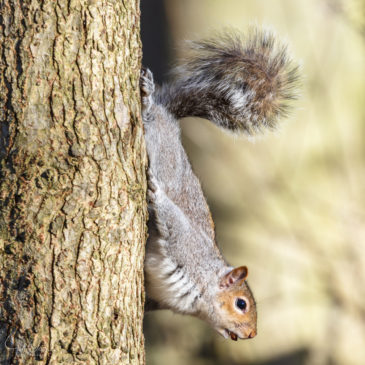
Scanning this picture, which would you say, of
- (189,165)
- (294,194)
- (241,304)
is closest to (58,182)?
(189,165)

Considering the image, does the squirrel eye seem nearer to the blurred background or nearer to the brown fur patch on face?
the brown fur patch on face

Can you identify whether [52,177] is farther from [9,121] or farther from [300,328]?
[300,328]

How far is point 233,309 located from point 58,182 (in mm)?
1227

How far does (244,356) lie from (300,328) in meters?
0.38

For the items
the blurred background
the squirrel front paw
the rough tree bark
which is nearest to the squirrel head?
the squirrel front paw

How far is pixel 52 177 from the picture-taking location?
1.58 meters

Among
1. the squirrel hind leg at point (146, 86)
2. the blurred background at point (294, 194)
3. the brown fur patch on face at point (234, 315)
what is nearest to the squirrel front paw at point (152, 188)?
the squirrel hind leg at point (146, 86)

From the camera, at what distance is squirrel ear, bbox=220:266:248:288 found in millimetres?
2547

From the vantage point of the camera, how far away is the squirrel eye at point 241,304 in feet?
8.51

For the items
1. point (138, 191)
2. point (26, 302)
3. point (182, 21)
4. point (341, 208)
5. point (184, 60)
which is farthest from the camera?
point (341, 208)

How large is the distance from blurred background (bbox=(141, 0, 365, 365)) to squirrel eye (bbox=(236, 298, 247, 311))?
1.14 m

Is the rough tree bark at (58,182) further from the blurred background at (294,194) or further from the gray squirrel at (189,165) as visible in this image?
the blurred background at (294,194)

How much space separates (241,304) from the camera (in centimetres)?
260

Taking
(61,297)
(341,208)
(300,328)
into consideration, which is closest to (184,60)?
(61,297)
